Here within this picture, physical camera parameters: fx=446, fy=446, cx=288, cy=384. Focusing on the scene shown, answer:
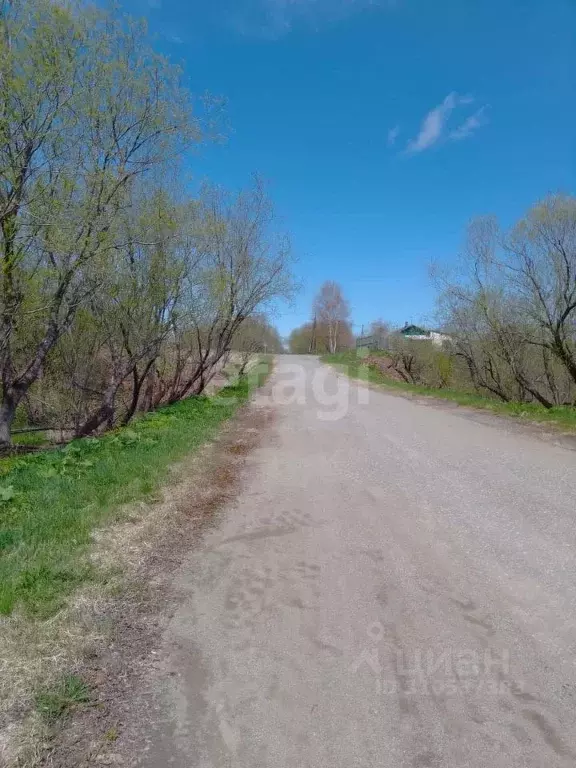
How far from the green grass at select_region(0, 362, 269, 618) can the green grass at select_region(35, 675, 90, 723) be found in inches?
27.6

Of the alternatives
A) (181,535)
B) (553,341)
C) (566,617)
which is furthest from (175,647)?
(553,341)

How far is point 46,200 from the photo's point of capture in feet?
26.1

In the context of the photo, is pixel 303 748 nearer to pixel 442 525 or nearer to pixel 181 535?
pixel 181 535

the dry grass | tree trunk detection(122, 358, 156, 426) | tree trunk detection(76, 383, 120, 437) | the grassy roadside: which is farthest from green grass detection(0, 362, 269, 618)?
the grassy roadside

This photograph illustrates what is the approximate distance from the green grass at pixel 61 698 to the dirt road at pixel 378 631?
13.5 inches

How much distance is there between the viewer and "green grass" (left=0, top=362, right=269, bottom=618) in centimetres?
322

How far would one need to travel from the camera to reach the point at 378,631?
2.81 meters

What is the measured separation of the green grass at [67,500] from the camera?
3.22 meters

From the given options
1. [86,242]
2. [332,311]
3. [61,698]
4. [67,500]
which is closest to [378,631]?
[61,698]

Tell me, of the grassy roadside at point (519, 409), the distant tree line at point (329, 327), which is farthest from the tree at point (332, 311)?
the grassy roadside at point (519, 409)

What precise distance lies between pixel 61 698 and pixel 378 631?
180cm

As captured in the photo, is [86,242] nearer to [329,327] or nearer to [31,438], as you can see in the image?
[31,438]

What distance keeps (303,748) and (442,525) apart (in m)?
2.88

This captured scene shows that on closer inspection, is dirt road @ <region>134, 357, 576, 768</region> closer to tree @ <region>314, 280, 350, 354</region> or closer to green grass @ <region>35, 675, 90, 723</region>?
green grass @ <region>35, 675, 90, 723</region>
